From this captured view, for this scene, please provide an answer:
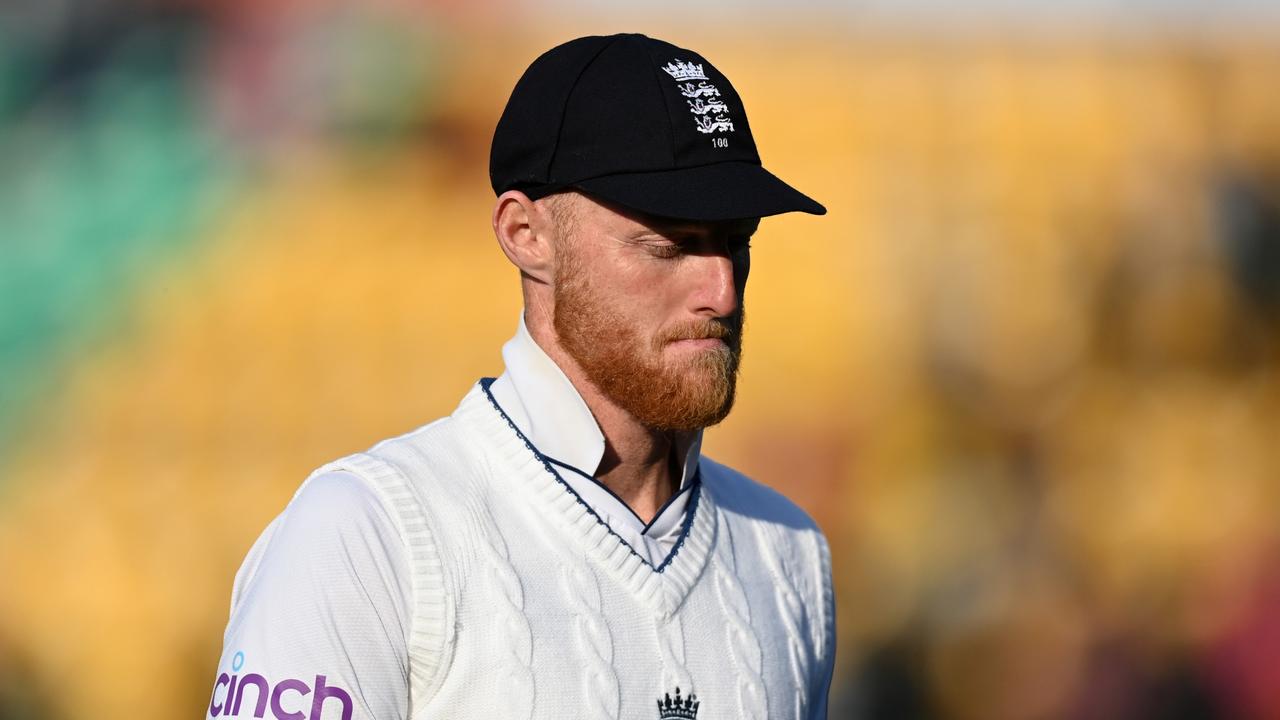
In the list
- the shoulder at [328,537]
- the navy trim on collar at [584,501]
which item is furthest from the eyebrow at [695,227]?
the shoulder at [328,537]

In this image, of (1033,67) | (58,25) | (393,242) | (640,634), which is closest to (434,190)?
(393,242)

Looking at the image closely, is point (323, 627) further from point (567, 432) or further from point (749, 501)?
point (749, 501)

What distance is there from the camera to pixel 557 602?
4.87 ft

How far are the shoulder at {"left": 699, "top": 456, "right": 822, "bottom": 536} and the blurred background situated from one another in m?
2.38

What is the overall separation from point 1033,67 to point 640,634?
3.54 metres

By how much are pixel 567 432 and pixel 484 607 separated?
0.78 ft

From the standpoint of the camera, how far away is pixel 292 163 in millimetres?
4484

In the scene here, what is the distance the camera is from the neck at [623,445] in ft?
5.30

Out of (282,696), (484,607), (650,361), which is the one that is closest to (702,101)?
(650,361)

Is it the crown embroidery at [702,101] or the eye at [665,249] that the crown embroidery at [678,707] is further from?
the crown embroidery at [702,101]

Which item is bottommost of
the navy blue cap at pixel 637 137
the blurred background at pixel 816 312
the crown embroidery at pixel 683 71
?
the blurred background at pixel 816 312

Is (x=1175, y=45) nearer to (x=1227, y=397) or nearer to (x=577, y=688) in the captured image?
(x=1227, y=397)

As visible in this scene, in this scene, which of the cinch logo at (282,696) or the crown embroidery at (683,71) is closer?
the cinch logo at (282,696)

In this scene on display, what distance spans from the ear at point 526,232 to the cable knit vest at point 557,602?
139 mm
